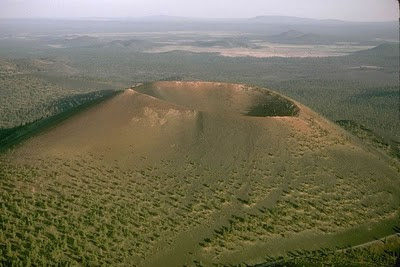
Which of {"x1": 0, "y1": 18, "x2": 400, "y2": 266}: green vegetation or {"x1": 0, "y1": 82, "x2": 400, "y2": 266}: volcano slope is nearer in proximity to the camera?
{"x1": 0, "y1": 18, "x2": 400, "y2": 266}: green vegetation

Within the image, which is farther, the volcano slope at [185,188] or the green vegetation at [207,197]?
the volcano slope at [185,188]

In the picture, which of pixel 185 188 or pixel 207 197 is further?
pixel 185 188

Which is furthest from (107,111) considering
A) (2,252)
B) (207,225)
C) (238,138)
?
(2,252)

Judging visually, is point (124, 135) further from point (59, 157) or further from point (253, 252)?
point (253, 252)

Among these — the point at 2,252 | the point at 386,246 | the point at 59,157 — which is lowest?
the point at 386,246

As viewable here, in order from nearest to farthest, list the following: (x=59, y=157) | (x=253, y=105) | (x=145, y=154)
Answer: (x=59, y=157)
(x=145, y=154)
(x=253, y=105)

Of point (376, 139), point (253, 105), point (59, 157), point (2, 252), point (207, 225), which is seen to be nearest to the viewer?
point (2, 252)

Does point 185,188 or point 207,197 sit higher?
point 185,188

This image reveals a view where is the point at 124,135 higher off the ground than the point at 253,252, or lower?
higher
